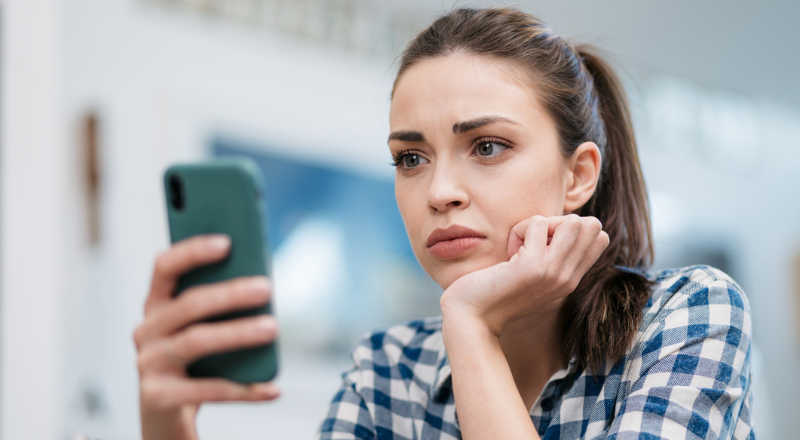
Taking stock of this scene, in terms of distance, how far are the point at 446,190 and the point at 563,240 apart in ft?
0.55

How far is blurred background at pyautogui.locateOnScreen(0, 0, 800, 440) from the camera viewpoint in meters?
1.84

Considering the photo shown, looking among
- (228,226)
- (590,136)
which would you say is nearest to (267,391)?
(228,226)

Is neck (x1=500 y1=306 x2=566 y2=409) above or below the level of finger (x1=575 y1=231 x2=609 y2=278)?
below

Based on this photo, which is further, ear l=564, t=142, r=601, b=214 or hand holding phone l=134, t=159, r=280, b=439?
ear l=564, t=142, r=601, b=214

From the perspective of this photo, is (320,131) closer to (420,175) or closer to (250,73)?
(250,73)

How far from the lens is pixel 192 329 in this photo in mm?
694

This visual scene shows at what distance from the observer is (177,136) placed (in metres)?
2.30

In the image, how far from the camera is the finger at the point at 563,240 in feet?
2.67

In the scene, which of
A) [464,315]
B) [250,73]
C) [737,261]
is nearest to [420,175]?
[464,315]

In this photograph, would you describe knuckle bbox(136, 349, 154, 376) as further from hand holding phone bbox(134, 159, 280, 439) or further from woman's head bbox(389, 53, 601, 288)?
woman's head bbox(389, 53, 601, 288)

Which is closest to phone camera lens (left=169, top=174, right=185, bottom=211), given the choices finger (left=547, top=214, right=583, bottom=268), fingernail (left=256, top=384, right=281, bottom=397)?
fingernail (left=256, top=384, right=281, bottom=397)

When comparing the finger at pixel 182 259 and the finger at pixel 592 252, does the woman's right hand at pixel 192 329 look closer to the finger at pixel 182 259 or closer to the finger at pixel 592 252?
the finger at pixel 182 259

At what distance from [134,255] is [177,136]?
457 millimetres

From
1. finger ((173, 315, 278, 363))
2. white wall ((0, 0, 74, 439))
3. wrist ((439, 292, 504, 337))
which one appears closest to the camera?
finger ((173, 315, 278, 363))
